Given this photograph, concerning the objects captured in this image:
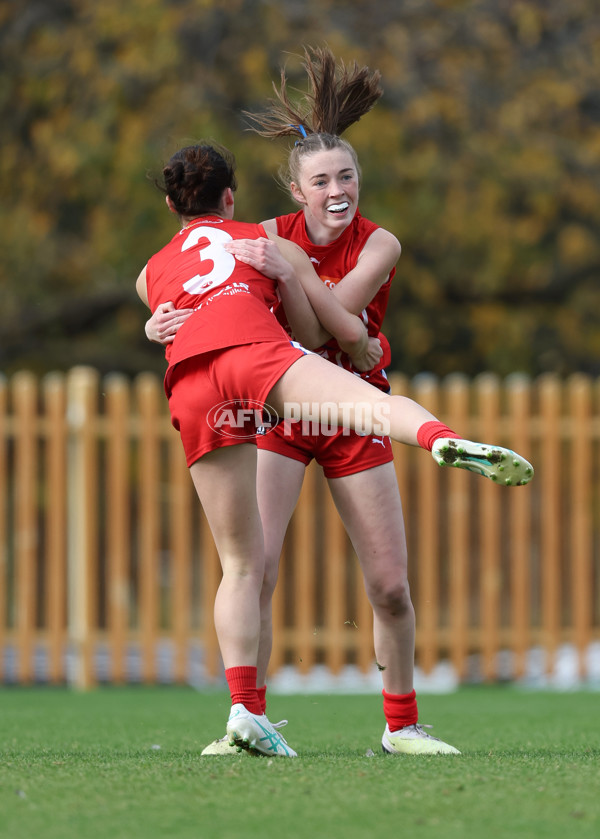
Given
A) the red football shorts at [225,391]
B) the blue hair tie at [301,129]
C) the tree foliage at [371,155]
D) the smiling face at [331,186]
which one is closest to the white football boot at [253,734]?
the red football shorts at [225,391]

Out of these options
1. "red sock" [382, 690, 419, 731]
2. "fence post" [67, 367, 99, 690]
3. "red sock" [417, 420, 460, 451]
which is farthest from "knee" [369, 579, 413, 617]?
"fence post" [67, 367, 99, 690]

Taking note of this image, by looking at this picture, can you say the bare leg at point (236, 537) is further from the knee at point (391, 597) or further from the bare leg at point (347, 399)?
the knee at point (391, 597)

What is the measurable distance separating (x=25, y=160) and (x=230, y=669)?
33.4 ft

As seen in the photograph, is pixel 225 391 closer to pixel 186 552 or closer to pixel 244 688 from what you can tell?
pixel 244 688

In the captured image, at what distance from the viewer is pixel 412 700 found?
371cm

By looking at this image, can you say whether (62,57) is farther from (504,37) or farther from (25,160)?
(504,37)

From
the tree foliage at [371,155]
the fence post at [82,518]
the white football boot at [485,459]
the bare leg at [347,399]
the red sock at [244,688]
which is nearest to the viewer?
the white football boot at [485,459]

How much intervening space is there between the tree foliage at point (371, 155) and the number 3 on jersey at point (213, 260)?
26.4 ft

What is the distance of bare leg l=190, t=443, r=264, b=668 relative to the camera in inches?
129

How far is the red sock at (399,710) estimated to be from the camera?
3.68 metres

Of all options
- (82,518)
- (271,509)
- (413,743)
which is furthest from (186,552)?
(413,743)

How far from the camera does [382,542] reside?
11.8 feet

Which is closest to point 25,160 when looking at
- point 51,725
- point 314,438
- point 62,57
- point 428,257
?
point 62,57

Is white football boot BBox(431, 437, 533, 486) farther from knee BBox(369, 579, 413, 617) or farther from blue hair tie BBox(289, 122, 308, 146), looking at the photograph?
blue hair tie BBox(289, 122, 308, 146)
